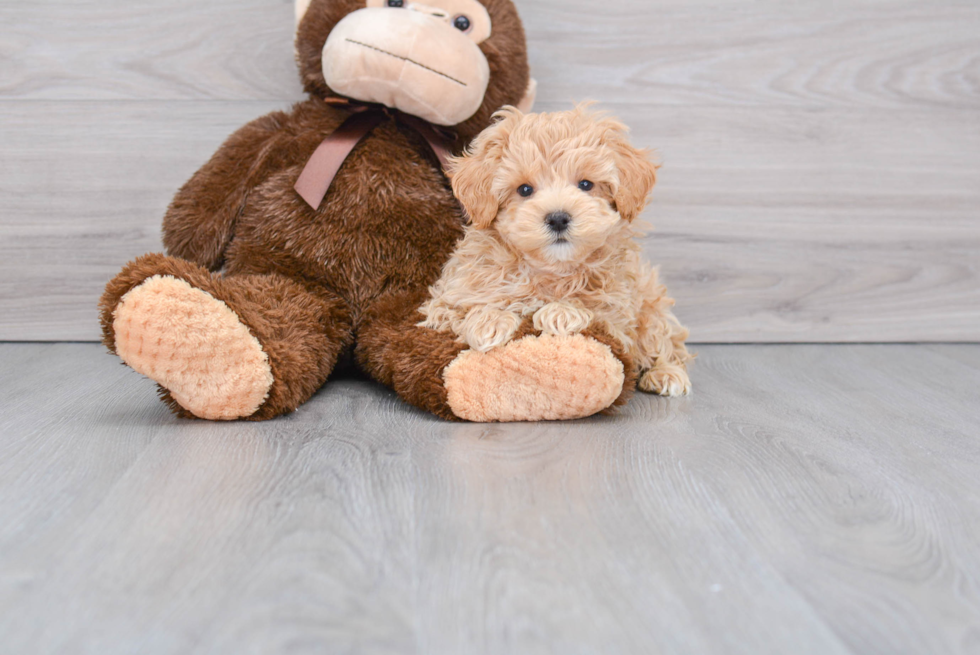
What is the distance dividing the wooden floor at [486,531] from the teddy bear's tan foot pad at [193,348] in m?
0.04

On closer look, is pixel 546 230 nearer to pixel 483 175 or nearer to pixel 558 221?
pixel 558 221

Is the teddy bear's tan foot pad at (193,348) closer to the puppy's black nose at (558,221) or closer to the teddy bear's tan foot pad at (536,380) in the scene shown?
the teddy bear's tan foot pad at (536,380)

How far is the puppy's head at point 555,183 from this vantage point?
3.10 ft

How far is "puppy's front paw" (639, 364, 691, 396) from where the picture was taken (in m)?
1.16

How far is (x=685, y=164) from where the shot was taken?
150 cm

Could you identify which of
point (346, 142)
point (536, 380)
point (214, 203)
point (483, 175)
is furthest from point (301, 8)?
point (536, 380)

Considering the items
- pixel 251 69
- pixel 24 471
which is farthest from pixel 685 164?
pixel 24 471

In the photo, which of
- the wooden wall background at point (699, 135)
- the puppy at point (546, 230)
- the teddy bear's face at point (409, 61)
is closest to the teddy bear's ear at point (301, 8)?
the teddy bear's face at point (409, 61)

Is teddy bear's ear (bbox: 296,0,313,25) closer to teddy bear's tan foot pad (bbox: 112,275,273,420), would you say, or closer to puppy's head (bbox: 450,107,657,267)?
puppy's head (bbox: 450,107,657,267)

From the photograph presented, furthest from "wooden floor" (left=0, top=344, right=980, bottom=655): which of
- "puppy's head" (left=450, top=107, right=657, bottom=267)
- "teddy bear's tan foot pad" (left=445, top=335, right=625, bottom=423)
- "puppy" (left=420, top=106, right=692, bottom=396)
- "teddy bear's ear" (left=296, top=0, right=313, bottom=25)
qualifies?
"teddy bear's ear" (left=296, top=0, right=313, bottom=25)

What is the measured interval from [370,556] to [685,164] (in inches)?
43.7

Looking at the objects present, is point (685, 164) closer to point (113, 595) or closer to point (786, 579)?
point (786, 579)

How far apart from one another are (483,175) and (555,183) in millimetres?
95

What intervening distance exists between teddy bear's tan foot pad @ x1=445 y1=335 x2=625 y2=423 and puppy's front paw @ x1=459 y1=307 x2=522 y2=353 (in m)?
0.01
